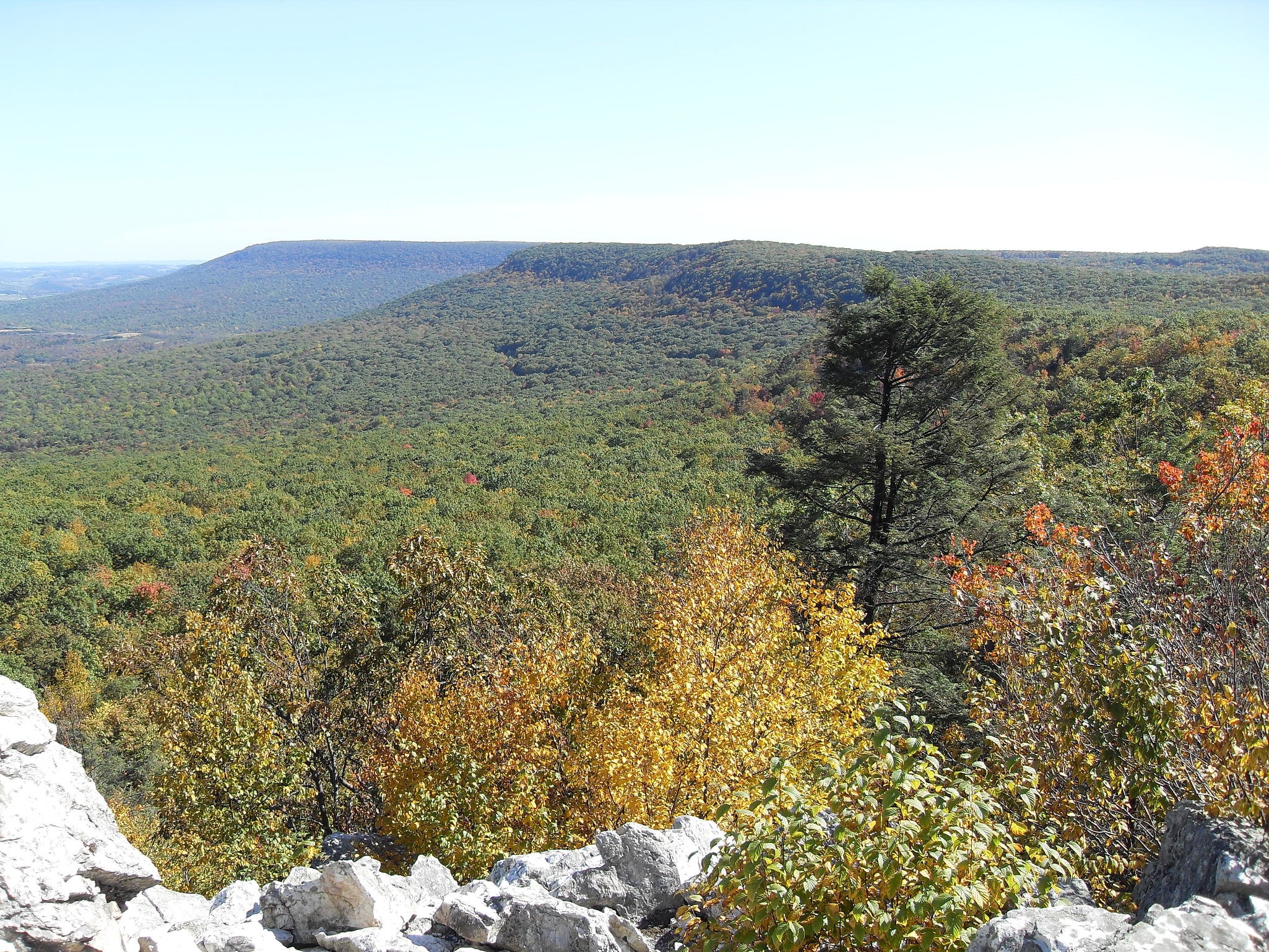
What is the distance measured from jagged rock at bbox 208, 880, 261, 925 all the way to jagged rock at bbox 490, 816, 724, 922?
2447mm

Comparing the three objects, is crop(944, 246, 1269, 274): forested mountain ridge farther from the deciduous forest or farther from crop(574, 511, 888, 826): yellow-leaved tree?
crop(574, 511, 888, 826): yellow-leaved tree

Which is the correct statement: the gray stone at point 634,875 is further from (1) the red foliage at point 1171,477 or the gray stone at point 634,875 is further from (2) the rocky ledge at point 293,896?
(1) the red foliage at point 1171,477

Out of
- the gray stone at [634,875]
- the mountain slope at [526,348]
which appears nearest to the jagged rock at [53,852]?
the gray stone at [634,875]

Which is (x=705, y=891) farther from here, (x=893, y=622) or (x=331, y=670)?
(x=893, y=622)

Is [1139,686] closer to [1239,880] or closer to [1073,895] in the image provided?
[1073,895]

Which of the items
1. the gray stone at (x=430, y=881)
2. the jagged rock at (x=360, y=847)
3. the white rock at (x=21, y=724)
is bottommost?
the jagged rock at (x=360, y=847)

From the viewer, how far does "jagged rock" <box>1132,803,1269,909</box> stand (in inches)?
131

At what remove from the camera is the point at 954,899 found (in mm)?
3510

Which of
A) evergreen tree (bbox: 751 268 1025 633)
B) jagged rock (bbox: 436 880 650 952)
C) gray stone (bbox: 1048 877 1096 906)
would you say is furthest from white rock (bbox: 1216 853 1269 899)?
evergreen tree (bbox: 751 268 1025 633)

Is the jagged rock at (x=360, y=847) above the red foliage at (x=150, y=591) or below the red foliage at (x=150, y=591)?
above

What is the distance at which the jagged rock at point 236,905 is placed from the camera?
21.4 ft

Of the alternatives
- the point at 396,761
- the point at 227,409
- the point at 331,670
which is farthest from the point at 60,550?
the point at 227,409

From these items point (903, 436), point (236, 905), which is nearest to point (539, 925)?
point (236, 905)

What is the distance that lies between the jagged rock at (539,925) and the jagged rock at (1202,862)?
3383 mm
